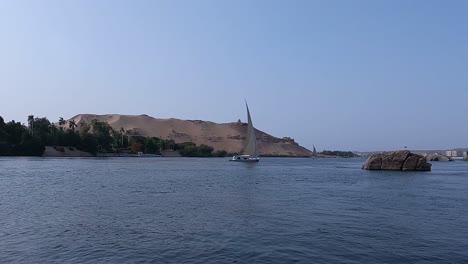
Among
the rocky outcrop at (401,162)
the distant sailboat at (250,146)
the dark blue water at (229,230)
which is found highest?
the distant sailboat at (250,146)

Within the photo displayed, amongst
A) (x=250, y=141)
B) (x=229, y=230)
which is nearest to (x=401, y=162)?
(x=250, y=141)

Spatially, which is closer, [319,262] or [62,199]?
[319,262]

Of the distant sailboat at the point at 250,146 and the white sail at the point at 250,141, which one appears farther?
the distant sailboat at the point at 250,146

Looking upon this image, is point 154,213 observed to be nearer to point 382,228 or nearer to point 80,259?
point 80,259

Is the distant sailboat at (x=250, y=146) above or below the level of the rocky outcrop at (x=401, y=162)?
above

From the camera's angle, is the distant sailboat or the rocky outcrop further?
the distant sailboat

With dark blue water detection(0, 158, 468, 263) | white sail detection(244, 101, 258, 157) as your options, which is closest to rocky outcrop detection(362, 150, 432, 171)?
white sail detection(244, 101, 258, 157)

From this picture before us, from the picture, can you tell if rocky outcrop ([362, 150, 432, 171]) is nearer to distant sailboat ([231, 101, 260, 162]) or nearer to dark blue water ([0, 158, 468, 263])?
distant sailboat ([231, 101, 260, 162])

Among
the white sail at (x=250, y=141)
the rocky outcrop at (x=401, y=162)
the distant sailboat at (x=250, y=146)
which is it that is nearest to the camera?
the rocky outcrop at (x=401, y=162)

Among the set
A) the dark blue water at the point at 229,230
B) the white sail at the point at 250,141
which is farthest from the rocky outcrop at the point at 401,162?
the dark blue water at the point at 229,230

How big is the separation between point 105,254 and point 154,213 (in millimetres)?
10476

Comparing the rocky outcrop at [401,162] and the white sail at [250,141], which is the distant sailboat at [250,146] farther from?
the rocky outcrop at [401,162]

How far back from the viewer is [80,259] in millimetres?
15969

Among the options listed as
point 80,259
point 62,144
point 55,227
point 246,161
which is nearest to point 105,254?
point 80,259
